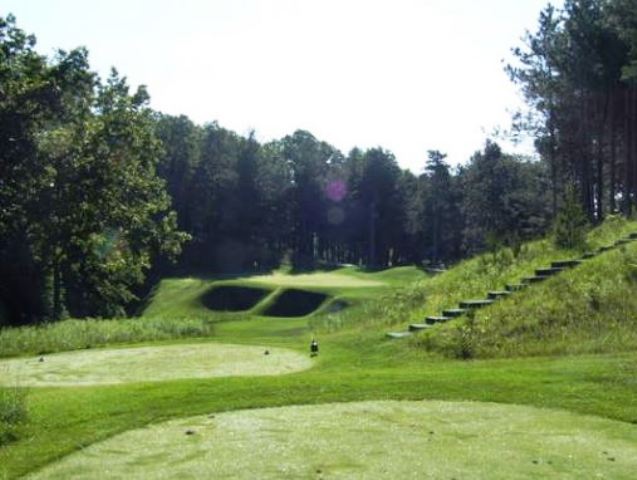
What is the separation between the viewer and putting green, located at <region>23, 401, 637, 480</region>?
602 cm

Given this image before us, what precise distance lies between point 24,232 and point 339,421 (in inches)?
1196

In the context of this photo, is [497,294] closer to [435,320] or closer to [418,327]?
[435,320]

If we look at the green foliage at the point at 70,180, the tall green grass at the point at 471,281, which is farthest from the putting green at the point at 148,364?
the green foliage at the point at 70,180

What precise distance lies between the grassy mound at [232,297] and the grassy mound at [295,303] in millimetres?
3321

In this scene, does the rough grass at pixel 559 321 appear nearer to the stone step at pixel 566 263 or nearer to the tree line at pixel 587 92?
the stone step at pixel 566 263

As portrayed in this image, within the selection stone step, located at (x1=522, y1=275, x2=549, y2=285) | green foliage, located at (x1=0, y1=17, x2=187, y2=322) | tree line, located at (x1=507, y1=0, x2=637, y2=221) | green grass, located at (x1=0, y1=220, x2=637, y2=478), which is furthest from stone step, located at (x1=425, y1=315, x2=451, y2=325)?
green foliage, located at (x1=0, y1=17, x2=187, y2=322)

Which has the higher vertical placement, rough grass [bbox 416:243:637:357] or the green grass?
rough grass [bbox 416:243:637:357]

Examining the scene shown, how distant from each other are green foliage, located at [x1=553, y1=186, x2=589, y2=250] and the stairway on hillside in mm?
1539

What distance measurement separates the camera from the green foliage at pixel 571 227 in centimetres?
2109

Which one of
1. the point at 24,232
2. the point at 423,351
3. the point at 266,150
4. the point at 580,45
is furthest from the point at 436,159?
the point at 423,351

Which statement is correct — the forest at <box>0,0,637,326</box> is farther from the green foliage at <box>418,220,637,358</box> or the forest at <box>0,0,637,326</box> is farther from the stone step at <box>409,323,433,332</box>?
the stone step at <box>409,323,433,332</box>

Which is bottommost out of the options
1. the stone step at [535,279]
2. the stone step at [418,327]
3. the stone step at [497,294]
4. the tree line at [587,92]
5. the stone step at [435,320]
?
the stone step at [418,327]

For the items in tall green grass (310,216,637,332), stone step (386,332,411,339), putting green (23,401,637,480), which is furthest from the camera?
tall green grass (310,216,637,332)

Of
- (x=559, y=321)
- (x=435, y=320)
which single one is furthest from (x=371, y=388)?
(x=435, y=320)
